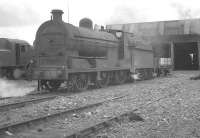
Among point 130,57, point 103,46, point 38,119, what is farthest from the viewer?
point 130,57

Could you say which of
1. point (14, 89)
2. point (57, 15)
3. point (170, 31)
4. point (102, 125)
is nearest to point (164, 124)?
point (102, 125)

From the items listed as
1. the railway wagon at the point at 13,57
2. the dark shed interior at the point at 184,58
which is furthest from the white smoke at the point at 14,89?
the dark shed interior at the point at 184,58

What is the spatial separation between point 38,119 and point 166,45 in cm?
3100

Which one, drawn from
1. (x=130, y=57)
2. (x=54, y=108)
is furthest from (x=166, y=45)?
(x=54, y=108)

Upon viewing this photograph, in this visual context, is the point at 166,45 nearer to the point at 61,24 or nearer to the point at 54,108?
the point at 61,24

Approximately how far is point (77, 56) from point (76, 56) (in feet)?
0.31

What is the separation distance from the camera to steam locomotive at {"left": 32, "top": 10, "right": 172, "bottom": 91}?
1358 cm

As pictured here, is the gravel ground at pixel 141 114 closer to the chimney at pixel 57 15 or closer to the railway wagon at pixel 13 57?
the chimney at pixel 57 15

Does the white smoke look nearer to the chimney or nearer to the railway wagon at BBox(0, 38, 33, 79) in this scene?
the railway wagon at BBox(0, 38, 33, 79)

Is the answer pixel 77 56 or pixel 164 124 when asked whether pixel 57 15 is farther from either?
pixel 164 124

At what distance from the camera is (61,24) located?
541 inches

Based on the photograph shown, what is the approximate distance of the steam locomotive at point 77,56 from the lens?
13.6 m

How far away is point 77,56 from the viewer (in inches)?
559

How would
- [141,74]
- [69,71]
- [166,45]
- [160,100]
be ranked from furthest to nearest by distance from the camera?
[166,45]
[141,74]
[69,71]
[160,100]
